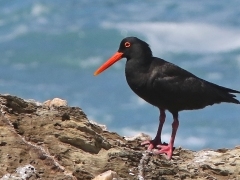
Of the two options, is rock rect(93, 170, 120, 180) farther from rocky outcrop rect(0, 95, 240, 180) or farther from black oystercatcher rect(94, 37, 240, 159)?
black oystercatcher rect(94, 37, 240, 159)

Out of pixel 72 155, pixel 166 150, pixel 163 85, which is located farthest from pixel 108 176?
pixel 163 85

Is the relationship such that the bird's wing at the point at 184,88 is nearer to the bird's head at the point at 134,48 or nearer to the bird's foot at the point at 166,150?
the bird's head at the point at 134,48

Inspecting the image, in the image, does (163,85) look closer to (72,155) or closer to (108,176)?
(72,155)

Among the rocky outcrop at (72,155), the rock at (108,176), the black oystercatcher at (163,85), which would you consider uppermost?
the black oystercatcher at (163,85)

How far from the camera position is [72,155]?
5.84 metres

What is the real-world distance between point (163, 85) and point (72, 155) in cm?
243

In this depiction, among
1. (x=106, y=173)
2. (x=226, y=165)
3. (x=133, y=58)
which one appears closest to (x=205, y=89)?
(x=133, y=58)

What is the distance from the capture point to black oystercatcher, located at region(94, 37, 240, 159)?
788cm

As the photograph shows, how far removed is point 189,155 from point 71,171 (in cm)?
212

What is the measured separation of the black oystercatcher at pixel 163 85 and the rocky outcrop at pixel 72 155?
958 mm

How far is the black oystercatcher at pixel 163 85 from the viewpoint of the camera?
788 cm

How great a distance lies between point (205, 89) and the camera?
8.34 m

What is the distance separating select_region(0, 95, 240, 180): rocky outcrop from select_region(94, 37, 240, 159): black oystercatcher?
96 cm

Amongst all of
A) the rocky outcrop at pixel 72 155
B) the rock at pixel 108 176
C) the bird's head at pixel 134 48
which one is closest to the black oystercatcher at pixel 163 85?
the bird's head at pixel 134 48
